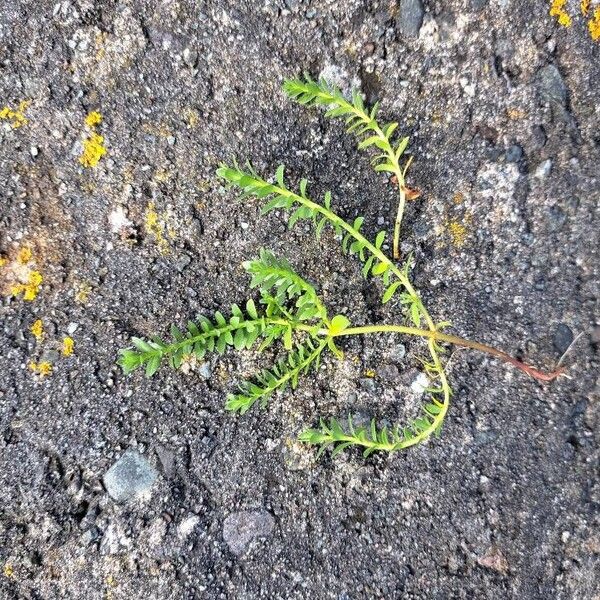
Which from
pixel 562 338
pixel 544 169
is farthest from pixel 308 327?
pixel 544 169

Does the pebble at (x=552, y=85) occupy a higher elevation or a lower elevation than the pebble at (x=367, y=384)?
higher

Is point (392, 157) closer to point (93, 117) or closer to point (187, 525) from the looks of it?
point (93, 117)

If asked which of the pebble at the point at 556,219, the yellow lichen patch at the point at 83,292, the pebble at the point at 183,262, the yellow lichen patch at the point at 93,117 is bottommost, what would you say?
the yellow lichen patch at the point at 83,292

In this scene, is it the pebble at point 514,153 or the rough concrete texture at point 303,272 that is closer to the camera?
the rough concrete texture at point 303,272

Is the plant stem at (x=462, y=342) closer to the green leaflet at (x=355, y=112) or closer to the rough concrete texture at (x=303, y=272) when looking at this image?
the rough concrete texture at (x=303, y=272)

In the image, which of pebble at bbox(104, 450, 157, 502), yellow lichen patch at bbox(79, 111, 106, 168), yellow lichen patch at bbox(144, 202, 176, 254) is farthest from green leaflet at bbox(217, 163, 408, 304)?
pebble at bbox(104, 450, 157, 502)

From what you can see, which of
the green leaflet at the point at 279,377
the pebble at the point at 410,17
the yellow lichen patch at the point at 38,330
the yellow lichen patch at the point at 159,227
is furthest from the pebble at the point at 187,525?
the pebble at the point at 410,17

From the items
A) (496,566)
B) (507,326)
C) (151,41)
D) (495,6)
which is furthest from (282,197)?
(496,566)

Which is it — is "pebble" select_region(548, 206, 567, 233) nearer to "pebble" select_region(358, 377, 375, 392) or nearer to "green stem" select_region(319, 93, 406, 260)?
"green stem" select_region(319, 93, 406, 260)
